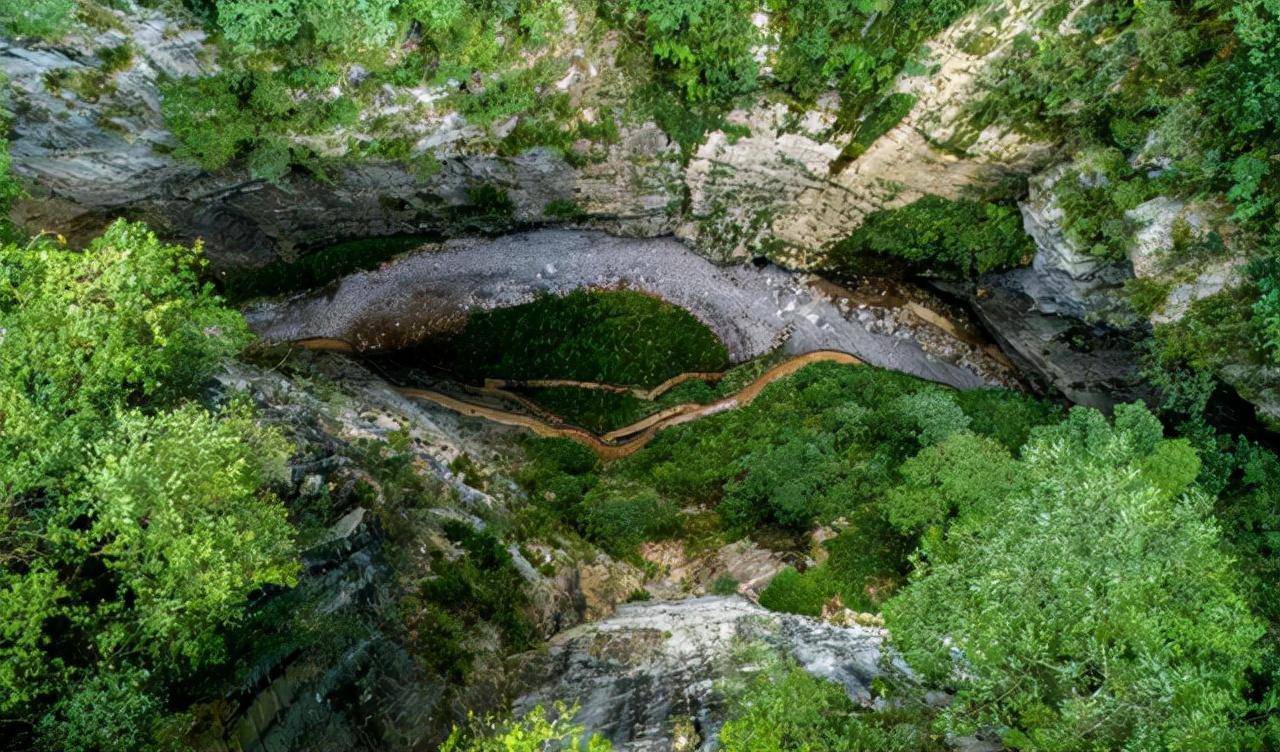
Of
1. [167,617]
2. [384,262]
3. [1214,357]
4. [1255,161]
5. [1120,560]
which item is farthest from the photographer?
[384,262]

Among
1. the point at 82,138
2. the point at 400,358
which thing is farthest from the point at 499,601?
the point at 82,138

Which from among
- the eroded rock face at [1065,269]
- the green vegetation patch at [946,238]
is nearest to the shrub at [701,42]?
the green vegetation patch at [946,238]

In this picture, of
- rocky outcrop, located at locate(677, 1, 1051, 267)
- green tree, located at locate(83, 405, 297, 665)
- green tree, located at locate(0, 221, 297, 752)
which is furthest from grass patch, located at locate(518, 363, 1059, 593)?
green tree, located at locate(83, 405, 297, 665)

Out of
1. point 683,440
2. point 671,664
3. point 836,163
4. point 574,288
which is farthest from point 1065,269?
point 671,664

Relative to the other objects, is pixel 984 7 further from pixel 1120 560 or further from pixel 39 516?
pixel 39 516

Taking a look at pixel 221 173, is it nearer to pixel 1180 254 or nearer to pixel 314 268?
pixel 314 268

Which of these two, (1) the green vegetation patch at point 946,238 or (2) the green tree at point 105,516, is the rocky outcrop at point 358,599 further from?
(1) the green vegetation patch at point 946,238
